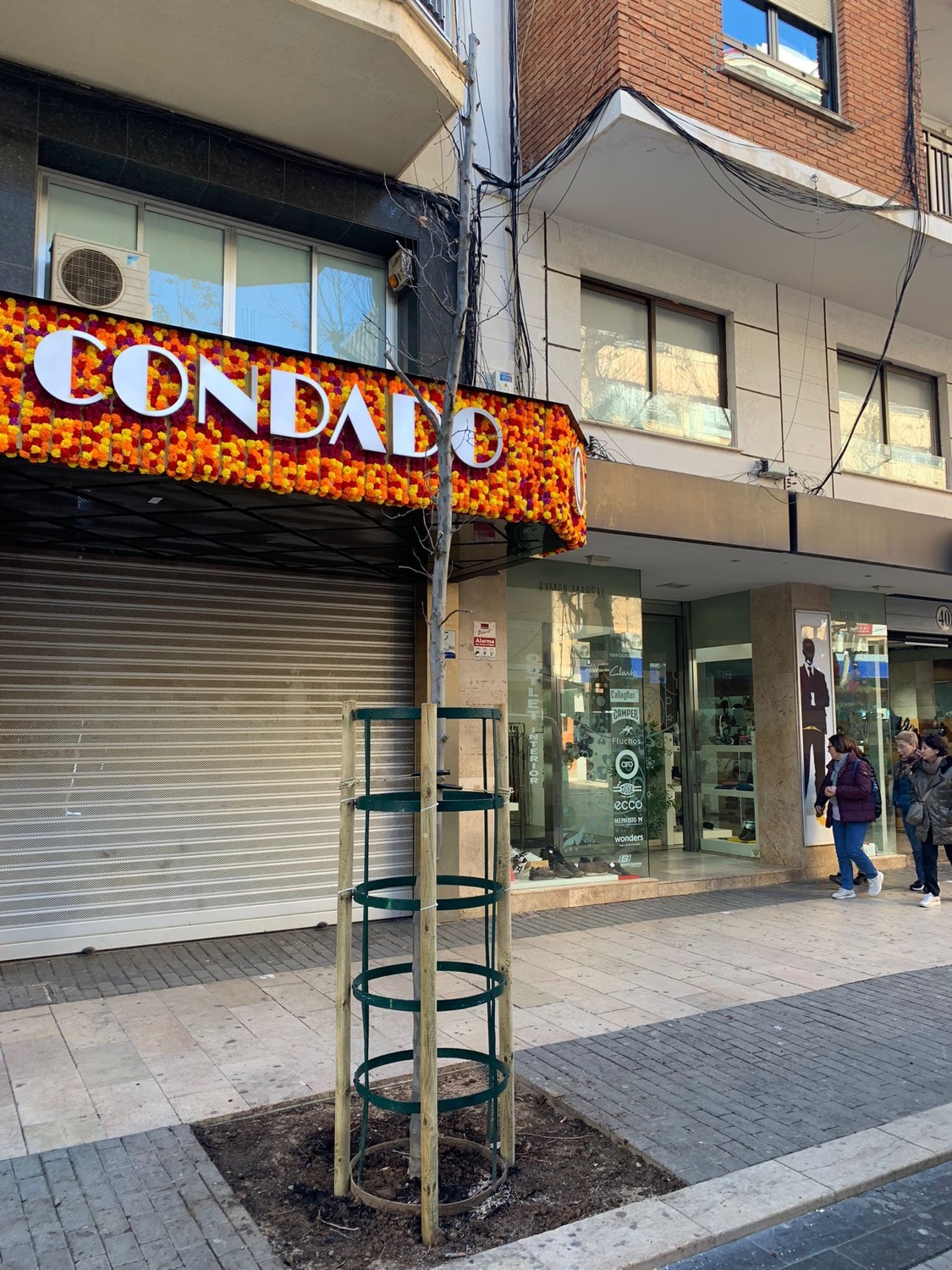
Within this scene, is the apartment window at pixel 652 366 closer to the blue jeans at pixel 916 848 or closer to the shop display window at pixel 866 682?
the shop display window at pixel 866 682

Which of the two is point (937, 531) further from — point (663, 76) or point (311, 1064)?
point (311, 1064)

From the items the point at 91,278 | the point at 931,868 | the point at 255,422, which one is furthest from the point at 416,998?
the point at 931,868

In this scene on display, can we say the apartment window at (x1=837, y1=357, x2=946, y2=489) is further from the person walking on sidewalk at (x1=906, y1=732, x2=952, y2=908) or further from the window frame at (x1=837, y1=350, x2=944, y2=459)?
the person walking on sidewalk at (x1=906, y1=732, x2=952, y2=908)

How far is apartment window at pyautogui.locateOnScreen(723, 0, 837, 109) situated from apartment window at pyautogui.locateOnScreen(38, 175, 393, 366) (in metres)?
4.38

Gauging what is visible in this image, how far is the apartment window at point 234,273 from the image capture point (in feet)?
24.3

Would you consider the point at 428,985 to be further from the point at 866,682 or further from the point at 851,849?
the point at 866,682

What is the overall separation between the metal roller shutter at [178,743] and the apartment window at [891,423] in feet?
20.8

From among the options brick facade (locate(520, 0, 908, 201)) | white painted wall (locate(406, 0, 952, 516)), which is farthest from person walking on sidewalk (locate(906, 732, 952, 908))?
brick facade (locate(520, 0, 908, 201))

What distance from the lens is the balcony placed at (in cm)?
645

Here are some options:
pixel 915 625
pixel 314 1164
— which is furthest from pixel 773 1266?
pixel 915 625

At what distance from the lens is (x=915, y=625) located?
A: 13625 mm

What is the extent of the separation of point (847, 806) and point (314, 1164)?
7.45 meters

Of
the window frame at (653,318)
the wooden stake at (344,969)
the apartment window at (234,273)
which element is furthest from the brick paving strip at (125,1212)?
the window frame at (653,318)

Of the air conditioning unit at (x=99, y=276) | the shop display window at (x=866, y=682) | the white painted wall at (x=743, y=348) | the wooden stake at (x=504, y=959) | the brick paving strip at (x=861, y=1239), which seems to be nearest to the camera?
the brick paving strip at (x=861, y=1239)
